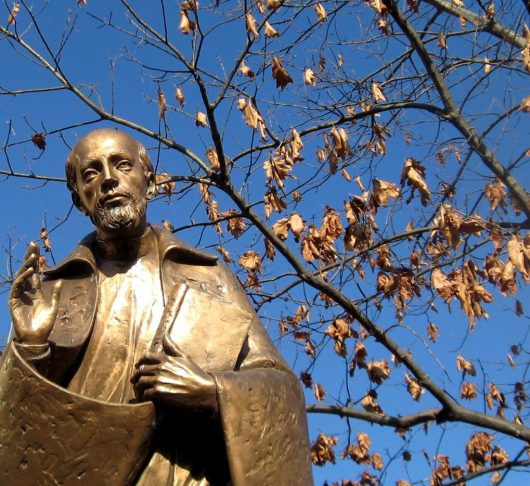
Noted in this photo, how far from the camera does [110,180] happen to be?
10.4ft

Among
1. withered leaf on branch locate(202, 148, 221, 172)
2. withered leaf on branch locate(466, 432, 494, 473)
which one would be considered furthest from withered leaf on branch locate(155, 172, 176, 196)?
withered leaf on branch locate(466, 432, 494, 473)

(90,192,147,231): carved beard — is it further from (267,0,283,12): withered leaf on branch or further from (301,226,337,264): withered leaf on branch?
(301,226,337,264): withered leaf on branch

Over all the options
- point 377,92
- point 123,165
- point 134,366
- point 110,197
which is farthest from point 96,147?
point 377,92

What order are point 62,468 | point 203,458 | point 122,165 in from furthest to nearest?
point 122,165
point 203,458
point 62,468

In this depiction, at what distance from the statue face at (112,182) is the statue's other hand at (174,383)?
0.61m

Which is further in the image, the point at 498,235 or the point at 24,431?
the point at 498,235

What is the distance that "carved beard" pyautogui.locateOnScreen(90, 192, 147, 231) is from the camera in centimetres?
312

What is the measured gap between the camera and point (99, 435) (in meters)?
2.62

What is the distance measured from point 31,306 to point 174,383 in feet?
1.81

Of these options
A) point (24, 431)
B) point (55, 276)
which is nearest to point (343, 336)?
point (55, 276)

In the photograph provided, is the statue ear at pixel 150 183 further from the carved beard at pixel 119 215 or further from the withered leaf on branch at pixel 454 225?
the withered leaf on branch at pixel 454 225

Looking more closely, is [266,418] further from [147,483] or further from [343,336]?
[343,336]

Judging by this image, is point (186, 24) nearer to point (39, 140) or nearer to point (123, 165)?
point (39, 140)

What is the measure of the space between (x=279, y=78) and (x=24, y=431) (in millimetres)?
5343
